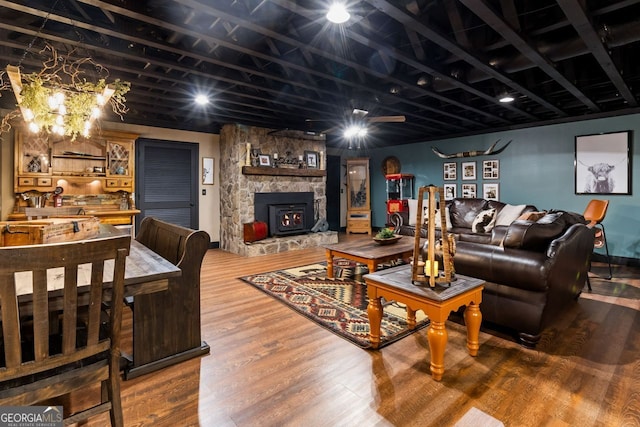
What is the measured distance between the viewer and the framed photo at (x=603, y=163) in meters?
5.05

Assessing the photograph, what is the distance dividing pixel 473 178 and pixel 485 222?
6.38 ft

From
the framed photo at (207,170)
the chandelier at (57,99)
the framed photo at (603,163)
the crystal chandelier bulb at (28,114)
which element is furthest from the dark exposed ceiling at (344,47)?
the framed photo at (207,170)

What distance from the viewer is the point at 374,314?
2.34 meters

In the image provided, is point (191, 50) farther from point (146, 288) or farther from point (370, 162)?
point (370, 162)

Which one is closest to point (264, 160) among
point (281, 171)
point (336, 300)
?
point (281, 171)

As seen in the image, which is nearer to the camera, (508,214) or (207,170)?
(508,214)

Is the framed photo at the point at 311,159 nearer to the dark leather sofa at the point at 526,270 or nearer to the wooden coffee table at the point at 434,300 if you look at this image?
the dark leather sofa at the point at 526,270

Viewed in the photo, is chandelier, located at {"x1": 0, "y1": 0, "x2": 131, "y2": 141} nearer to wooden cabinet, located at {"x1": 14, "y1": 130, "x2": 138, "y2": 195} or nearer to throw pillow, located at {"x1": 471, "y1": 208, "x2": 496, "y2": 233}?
wooden cabinet, located at {"x1": 14, "y1": 130, "x2": 138, "y2": 195}

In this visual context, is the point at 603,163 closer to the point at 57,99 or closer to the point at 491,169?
the point at 491,169

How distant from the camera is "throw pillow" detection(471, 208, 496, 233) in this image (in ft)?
17.6

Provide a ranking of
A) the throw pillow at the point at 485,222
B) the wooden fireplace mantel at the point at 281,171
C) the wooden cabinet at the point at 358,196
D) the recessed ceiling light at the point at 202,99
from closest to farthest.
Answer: the recessed ceiling light at the point at 202,99 < the throw pillow at the point at 485,222 < the wooden fireplace mantel at the point at 281,171 < the wooden cabinet at the point at 358,196

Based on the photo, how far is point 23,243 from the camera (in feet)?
5.62

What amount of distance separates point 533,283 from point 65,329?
275 centimetres

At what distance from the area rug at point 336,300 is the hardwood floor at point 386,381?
0.13 m
